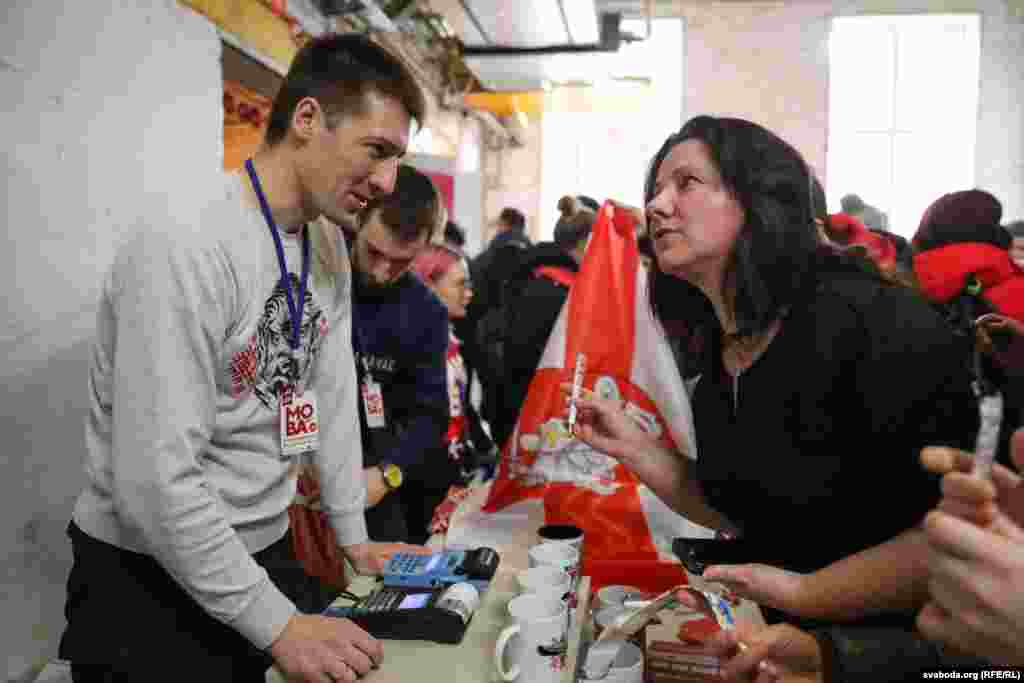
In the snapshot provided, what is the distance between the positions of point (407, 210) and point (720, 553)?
3.57 ft

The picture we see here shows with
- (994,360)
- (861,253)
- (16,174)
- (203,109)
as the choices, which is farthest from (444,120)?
(994,360)

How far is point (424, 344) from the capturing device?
1987 mm

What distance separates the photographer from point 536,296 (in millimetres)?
2229

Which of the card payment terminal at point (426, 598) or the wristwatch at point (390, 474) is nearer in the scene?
the card payment terminal at point (426, 598)

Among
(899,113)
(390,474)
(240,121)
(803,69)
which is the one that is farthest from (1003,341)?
(899,113)

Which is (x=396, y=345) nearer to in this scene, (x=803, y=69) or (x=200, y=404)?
(x=200, y=404)

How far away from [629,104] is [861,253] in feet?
24.7

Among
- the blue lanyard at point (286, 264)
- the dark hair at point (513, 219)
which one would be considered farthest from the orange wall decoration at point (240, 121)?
the dark hair at point (513, 219)

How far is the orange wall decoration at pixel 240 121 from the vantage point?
2.67 m

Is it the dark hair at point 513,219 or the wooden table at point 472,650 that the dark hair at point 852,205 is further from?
the wooden table at point 472,650

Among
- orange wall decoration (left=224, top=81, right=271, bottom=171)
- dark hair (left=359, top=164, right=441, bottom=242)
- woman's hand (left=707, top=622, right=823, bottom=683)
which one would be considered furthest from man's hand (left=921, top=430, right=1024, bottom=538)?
orange wall decoration (left=224, top=81, right=271, bottom=171)

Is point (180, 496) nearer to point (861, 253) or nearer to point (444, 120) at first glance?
point (861, 253)

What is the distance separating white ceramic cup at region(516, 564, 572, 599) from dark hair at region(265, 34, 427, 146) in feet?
2.49

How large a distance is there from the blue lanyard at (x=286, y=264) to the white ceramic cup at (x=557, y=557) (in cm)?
52
